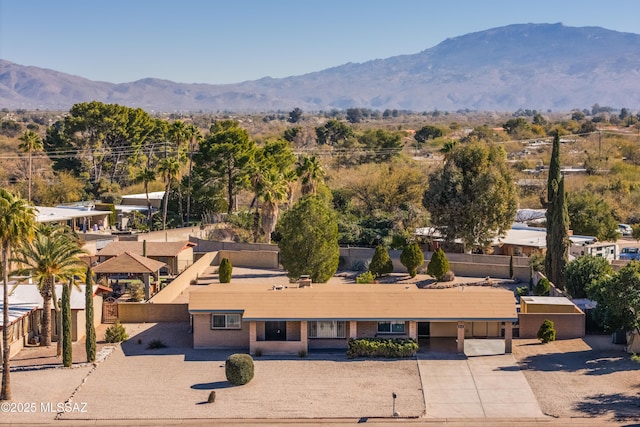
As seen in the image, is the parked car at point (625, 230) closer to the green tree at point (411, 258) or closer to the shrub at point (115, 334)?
the green tree at point (411, 258)

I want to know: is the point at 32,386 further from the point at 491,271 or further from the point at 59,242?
the point at 491,271

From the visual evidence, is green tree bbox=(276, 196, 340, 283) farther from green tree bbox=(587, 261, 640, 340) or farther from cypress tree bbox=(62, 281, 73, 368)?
green tree bbox=(587, 261, 640, 340)

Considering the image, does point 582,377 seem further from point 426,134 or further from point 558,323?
point 426,134

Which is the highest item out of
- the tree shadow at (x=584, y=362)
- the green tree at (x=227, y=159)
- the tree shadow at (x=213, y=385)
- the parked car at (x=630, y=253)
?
the green tree at (x=227, y=159)

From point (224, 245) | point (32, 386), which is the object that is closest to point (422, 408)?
point (32, 386)

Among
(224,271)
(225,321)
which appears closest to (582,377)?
(225,321)

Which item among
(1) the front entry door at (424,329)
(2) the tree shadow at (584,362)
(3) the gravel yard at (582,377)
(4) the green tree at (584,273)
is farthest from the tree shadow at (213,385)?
(4) the green tree at (584,273)

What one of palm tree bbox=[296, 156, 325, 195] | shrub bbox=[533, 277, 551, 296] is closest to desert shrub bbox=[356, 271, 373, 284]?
shrub bbox=[533, 277, 551, 296]
